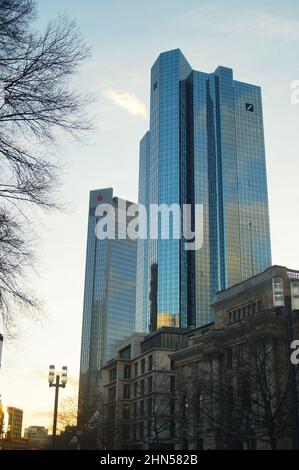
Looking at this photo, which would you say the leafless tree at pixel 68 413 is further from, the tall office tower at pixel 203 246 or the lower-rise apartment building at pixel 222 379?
the tall office tower at pixel 203 246

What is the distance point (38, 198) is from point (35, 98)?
2.23m

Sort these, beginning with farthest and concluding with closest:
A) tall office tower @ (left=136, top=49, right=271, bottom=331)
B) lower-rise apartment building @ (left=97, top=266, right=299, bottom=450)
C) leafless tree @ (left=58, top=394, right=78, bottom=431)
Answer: tall office tower @ (left=136, top=49, right=271, bottom=331) → leafless tree @ (left=58, top=394, right=78, bottom=431) → lower-rise apartment building @ (left=97, top=266, right=299, bottom=450)

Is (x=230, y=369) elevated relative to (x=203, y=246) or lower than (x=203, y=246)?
lower

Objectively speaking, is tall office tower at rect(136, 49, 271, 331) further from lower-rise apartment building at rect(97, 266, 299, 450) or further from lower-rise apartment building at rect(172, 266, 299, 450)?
lower-rise apartment building at rect(172, 266, 299, 450)

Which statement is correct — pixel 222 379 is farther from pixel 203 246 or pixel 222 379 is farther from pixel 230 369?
pixel 203 246

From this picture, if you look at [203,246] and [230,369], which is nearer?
[230,369]

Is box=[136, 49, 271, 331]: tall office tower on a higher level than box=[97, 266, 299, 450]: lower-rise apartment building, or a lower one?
higher

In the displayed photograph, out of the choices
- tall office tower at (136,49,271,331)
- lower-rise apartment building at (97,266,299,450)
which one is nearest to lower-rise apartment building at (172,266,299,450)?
lower-rise apartment building at (97,266,299,450)

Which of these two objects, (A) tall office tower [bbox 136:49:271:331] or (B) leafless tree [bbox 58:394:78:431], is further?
(A) tall office tower [bbox 136:49:271:331]

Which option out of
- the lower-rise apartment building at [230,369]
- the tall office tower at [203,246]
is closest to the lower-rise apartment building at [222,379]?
the lower-rise apartment building at [230,369]

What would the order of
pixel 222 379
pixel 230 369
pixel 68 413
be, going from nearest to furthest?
pixel 230 369 → pixel 222 379 → pixel 68 413

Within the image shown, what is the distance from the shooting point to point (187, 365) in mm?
71562

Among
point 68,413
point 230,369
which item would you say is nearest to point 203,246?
point 68,413
